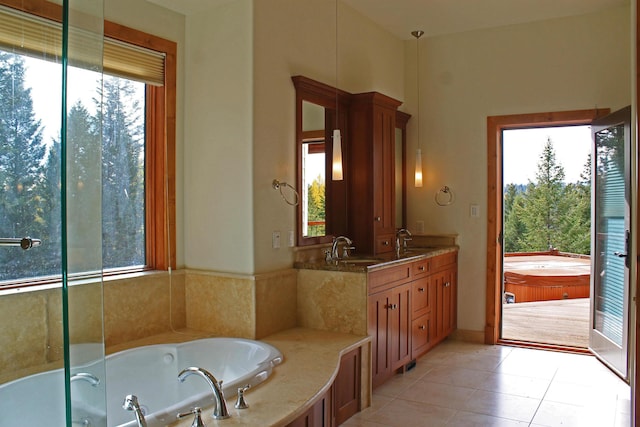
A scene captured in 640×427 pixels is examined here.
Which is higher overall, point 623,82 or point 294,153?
point 623,82

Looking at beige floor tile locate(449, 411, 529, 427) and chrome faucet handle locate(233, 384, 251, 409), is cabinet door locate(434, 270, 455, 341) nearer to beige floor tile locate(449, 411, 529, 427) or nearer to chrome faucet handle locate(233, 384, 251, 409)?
beige floor tile locate(449, 411, 529, 427)

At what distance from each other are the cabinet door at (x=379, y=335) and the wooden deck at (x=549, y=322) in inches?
76.5

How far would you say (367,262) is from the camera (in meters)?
3.68

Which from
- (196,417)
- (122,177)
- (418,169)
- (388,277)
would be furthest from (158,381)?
(418,169)

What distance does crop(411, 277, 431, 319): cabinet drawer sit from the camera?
4121 millimetres

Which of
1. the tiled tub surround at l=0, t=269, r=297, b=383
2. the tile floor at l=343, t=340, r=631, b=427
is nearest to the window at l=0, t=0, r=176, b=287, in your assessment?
the tiled tub surround at l=0, t=269, r=297, b=383

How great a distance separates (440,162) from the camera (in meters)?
5.20

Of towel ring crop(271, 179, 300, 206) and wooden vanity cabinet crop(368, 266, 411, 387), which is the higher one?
A: towel ring crop(271, 179, 300, 206)

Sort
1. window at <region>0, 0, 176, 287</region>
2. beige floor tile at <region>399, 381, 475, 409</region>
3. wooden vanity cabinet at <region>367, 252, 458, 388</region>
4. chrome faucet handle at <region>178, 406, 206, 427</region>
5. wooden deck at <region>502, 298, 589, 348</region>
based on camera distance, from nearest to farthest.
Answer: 1. window at <region>0, 0, 176, 287</region>
2. chrome faucet handle at <region>178, 406, 206, 427</region>
3. beige floor tile at <region>399, 381, 475, 409</region>
4. wooden vanity cabinet at <region>367, 252, 458, 388</region>
5. wooden deck at <region>502, 298, 589, 348</region>

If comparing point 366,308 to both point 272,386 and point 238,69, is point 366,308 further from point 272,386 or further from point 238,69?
point 238,69

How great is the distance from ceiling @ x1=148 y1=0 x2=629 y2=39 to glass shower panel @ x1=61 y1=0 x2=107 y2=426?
350cm

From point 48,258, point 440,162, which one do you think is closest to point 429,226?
point 440,162

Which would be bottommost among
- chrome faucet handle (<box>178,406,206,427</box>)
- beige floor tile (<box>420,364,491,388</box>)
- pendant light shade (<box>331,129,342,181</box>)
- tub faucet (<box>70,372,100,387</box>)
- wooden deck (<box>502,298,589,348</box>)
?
beige floor tile (<box>420,364,491,388</box>)

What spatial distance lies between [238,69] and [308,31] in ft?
2.57
